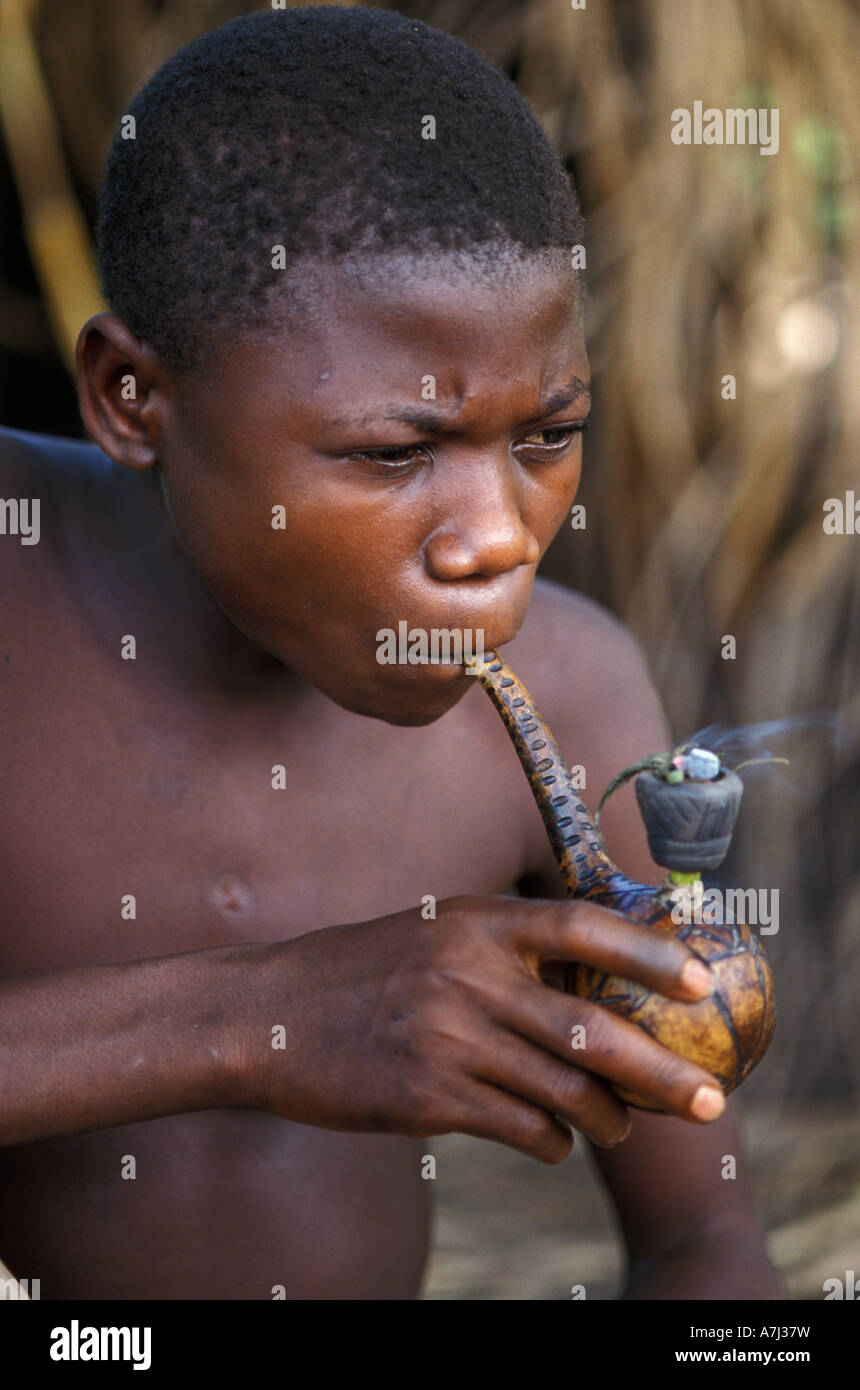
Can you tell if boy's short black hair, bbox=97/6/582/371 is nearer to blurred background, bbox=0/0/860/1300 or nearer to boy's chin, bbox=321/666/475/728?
boy's chin, bbox=321/666/475/728

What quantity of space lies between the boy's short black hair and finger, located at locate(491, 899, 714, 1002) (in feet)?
1.51

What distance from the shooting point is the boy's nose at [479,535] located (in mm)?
1060

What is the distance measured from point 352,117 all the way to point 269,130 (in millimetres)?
61

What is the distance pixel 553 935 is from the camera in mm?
895

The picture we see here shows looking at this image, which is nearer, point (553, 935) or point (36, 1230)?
point (553, 935)

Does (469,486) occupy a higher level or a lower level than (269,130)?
lower

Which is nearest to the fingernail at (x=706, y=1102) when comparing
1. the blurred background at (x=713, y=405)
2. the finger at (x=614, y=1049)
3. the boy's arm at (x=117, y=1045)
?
the finger at (x=614, y=1049)

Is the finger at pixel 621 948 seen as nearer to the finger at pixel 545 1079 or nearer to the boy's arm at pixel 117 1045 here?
the finger at pixel 545 1079

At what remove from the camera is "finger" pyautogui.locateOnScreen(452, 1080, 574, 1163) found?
0.95m

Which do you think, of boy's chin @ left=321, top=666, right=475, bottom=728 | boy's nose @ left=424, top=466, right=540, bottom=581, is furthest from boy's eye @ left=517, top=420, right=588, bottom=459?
boy's chin @ left=321, top=666, right=475, bottom=728

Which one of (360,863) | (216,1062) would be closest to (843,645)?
(360,863)

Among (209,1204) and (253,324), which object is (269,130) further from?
(209,1204)

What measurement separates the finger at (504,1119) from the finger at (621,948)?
4.5 inches

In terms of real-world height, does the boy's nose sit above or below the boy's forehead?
below
